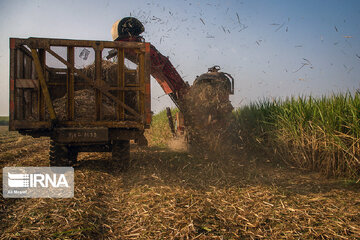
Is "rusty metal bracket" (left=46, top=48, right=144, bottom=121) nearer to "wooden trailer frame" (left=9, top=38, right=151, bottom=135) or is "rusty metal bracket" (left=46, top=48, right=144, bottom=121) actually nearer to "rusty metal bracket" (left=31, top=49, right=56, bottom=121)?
"wooden trailer frame" (left=9, top=38, right=151, bottom=135)

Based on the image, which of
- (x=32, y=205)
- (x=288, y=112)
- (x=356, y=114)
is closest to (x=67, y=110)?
(x=32, y=205)

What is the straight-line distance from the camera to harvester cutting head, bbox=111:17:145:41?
21.5ft

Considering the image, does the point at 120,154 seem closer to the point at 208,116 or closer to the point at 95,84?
the point at 95,84

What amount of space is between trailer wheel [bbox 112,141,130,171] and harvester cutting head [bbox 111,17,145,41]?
113 inches

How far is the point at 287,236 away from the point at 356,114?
341cm

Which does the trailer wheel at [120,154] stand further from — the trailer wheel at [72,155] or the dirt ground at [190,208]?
the trailer wheel at [72,155]

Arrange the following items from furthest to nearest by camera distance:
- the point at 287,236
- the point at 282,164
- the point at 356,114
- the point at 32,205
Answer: the point at 282,164 < the point at 356,114 < the point at 32,205 < the point at 287,236

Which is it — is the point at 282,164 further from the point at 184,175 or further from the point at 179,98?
the point at 179,98

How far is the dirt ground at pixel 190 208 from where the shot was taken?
2.64 meters

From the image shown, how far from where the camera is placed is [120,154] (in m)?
5.26

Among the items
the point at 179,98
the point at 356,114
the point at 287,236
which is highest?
the point at 179,98

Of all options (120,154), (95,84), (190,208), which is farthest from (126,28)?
(190,208)

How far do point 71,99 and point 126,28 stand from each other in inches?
105

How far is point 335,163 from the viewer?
5086mm
